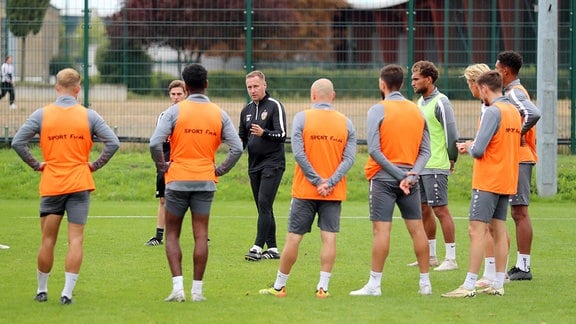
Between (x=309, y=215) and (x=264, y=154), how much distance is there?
2.88 m

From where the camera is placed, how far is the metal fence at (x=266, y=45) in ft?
70.4

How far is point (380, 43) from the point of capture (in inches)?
859

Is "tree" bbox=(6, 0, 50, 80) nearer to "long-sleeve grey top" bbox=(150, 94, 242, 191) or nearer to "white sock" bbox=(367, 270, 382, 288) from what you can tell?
"long-sleeve grey top" bbox=(150, 94, 242, 191)

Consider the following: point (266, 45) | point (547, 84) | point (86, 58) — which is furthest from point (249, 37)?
point (547, 84)

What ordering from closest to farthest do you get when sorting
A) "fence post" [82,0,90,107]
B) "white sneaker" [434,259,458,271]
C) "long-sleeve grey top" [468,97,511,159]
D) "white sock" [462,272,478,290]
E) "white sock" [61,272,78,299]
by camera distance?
"white sock" [61,272,78,299] → "long-sleeve grey top" [468,97,511,159] → "white sock" [462,272,478,290] → "white sneaker" [434,259,458,271] → "fence post" [82,0,90,107]

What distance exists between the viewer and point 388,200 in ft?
31.7

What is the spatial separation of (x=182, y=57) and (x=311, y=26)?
258 centimetres

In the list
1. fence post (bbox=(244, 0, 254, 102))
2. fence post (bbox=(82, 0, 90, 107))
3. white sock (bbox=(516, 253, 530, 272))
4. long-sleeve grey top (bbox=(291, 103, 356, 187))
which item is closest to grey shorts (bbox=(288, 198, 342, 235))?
long-sleeve grey top (bbox=(291, 103, 356, 187))

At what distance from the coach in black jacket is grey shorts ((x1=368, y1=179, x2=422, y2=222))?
2.61 m

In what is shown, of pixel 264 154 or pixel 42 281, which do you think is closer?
pixel 42 281

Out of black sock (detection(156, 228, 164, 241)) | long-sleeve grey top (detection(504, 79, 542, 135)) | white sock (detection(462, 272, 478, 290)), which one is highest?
long-sleeve grey top (detection(504, 79, 542, 135))

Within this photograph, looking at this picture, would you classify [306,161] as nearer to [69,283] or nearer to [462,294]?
[462,294]

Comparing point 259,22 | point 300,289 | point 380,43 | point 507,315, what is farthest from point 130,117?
point 507,315

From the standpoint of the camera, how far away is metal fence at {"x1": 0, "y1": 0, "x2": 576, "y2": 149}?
21453 millimetres
